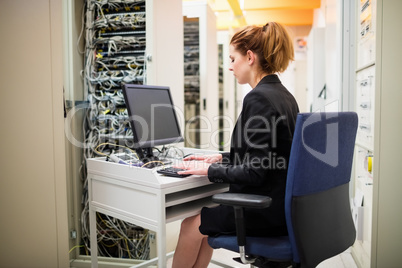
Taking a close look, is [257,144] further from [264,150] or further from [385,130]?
[385,130]

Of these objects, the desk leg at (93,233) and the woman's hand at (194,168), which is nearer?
the woman's hand at (194,168)

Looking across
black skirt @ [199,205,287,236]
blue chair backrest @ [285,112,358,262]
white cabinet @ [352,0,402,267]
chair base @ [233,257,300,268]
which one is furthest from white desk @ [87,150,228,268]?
white cabinet @ [352,0,402,267]

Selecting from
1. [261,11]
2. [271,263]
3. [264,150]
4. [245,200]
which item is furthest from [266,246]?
[261,11]

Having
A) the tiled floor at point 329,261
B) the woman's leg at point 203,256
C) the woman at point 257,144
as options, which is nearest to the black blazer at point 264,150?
the woman at point 257,144

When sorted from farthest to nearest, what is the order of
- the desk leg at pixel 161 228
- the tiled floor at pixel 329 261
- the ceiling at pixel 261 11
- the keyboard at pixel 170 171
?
the ceiling at pixel 261 11, the tiled floor at pixel 329 261, the keyboard at pixel 170 171, the desk leg at pixel 161 228

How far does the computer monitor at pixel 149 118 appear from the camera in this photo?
183cm

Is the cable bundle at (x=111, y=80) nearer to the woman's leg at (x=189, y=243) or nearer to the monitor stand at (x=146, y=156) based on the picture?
the monitor stand at (x=146, y=156)

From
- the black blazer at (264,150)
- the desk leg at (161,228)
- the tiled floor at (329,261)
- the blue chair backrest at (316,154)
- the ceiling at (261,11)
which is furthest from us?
the ceiling at (261,11)

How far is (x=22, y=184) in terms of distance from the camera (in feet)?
5.11

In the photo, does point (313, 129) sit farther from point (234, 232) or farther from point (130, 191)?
point (130, 191)

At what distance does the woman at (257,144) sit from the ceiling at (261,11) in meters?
4.40

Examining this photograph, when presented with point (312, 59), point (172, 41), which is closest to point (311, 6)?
point (312, 59)

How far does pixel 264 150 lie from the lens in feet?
4.38

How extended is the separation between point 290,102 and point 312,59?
11.4 feet
